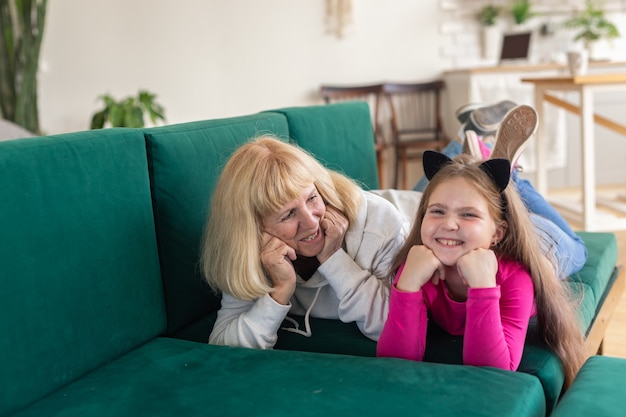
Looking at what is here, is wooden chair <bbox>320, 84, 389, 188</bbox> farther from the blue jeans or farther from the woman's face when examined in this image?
the woman's face

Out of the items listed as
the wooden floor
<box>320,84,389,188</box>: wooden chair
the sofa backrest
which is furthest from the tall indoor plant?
the wooden floor

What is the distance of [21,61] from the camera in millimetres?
5035

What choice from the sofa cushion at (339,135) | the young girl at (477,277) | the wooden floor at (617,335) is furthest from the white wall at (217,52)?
the young girl at (477,277)

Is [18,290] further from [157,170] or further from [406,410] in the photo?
[406,410]

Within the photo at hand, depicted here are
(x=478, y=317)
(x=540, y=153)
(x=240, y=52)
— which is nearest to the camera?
(x=478, y=317)

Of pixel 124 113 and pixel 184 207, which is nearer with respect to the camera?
pixel 184 207

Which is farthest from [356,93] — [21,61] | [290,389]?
[290,389]

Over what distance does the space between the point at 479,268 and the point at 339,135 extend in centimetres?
134

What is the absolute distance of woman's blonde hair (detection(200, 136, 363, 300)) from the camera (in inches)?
68.7

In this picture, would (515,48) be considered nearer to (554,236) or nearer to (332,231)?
(554,236)

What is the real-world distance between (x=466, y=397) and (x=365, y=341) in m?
0.49

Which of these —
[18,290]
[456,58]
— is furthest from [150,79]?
[18,290]

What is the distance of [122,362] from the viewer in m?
1.65

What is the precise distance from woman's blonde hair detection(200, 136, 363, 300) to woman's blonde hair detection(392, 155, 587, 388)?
0.31 metres
